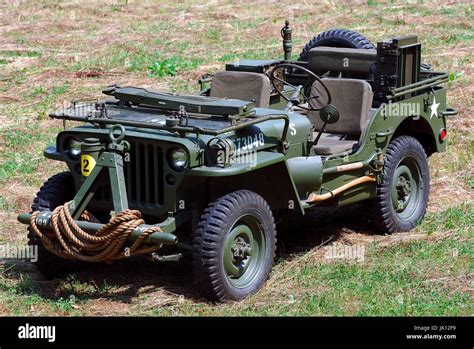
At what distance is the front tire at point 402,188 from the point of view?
28.3 feet

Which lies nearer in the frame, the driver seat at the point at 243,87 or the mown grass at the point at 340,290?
the mown grass at the point at 340,290

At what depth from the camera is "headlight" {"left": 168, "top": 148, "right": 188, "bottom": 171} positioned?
6.88m

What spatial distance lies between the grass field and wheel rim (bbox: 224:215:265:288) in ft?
0.59

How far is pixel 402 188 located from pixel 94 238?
314cm

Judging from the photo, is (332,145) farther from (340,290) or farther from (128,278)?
(128,278)

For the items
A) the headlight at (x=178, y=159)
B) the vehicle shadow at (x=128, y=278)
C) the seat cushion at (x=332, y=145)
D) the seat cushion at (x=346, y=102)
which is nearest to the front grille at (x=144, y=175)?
the headlight at (x=178, y=159)

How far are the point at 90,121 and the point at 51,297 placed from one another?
1248 millimetres

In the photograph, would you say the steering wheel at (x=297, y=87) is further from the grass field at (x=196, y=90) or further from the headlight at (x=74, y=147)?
the headlight at (x=74, y=147)

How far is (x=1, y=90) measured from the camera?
1451 centimetres

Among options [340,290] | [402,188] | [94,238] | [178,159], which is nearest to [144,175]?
[178,159]

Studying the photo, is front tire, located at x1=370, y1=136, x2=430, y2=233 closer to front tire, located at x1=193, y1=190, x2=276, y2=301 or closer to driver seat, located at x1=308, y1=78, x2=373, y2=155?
driver seat, located at x1=308, y1=78, x2=373, y2=155

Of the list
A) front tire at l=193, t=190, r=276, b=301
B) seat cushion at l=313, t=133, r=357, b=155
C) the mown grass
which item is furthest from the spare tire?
front tire at l=193, t=190, r=276, b=301

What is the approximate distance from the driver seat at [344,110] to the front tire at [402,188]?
356 mm
